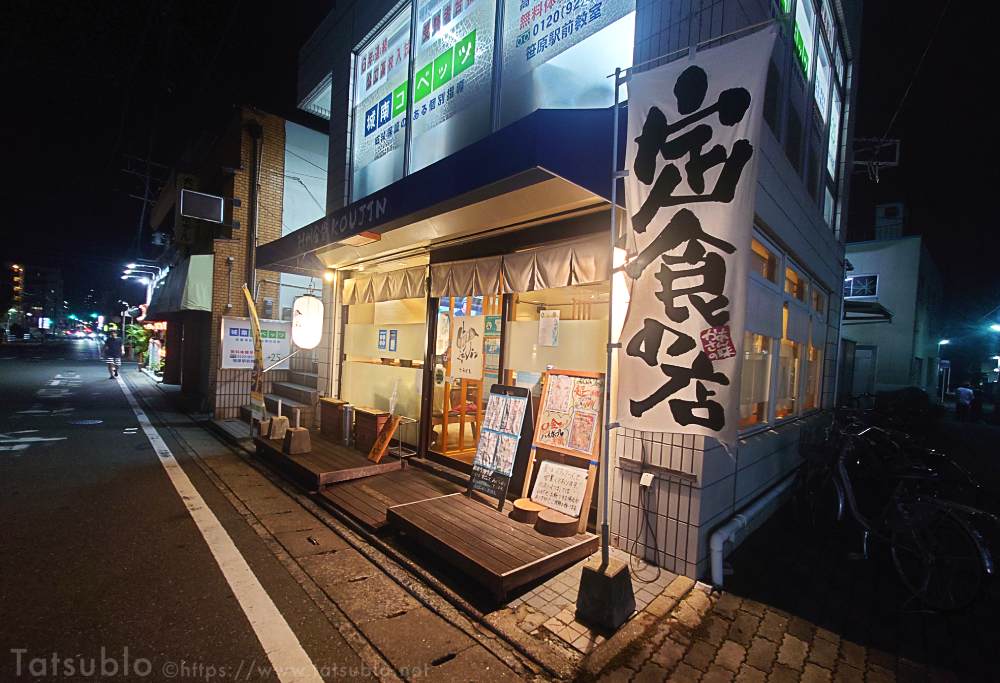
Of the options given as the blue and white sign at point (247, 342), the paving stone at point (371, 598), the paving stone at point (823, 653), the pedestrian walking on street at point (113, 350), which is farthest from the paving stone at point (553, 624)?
the pedestrian walking on street at point (113, 350)

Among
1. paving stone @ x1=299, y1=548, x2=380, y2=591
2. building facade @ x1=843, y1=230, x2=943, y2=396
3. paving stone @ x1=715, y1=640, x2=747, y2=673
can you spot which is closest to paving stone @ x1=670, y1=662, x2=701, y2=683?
paving stone @ x1=715, y1=640, x2=747, y2=673

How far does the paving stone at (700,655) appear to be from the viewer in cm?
341

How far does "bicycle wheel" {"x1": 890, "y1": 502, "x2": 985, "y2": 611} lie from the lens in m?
4.09

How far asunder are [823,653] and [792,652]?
0.87ft

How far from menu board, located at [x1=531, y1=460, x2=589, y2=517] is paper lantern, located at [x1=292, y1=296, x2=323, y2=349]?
22.2ft

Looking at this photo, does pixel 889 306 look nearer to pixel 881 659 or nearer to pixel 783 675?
pixel 881 659

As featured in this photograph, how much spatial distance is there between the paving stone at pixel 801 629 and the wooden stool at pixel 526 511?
2639mm

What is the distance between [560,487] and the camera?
17.5 ft

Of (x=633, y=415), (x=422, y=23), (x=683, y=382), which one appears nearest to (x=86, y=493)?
(x=633, y=415)

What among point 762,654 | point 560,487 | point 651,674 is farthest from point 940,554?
point 560,487

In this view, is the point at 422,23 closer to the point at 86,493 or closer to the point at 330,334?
the point at 330,334

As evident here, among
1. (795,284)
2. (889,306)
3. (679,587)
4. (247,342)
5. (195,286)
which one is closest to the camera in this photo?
(679,587)

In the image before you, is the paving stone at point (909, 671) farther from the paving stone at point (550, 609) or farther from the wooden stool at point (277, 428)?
the wooden stool at point (277, 428)

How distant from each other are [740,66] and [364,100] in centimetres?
987
